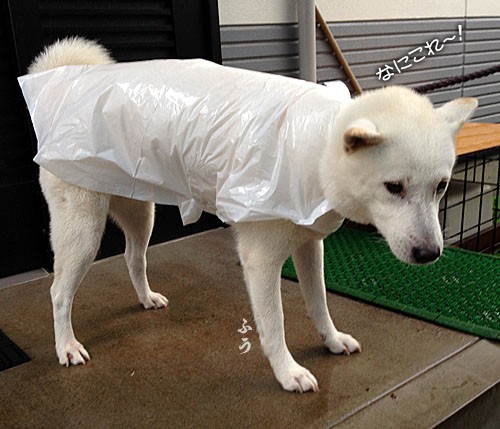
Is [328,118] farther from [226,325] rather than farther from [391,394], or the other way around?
[226,325]

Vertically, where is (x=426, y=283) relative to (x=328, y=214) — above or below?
below

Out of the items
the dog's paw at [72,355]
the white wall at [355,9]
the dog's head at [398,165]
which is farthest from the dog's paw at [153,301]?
the white wall at [355,9]

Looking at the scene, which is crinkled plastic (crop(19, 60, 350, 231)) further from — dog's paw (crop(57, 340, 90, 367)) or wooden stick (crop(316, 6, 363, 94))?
wooden stick (crop(316, 6, 363, 94))

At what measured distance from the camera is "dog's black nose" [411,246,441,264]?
1.03m

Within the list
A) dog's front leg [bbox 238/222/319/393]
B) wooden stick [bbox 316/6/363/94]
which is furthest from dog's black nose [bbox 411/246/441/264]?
wooden stick [bbox 316/6/363/94]

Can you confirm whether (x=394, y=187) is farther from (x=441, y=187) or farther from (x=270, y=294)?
A: (x=270, y=294)

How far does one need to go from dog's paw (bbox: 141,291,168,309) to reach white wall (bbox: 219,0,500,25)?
1.34 meters

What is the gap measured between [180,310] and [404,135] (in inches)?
42.7

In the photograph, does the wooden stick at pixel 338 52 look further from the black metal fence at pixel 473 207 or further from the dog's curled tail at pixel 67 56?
the dog's curled tail at pixel 67 56

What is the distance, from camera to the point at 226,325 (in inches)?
67.4

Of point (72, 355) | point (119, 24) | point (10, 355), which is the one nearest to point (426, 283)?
point (72, 355)

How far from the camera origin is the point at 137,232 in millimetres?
1771

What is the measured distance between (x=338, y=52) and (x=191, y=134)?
1.85 metres

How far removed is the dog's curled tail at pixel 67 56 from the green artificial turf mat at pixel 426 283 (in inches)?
41.4
